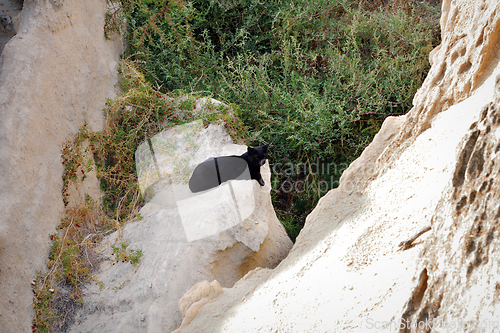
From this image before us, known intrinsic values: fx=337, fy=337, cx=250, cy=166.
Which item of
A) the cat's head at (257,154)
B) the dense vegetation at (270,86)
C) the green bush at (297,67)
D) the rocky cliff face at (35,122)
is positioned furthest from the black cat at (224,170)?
the rocky cliff face at (35,122)

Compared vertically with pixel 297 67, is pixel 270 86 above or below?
below

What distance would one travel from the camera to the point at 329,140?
4.08 m

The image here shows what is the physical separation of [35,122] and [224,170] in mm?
1740

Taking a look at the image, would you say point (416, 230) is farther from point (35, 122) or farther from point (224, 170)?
point (35, 122)

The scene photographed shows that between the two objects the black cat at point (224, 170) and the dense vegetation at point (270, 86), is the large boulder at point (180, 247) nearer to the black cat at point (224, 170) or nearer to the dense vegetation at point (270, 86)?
the black cat at point (224, 170)

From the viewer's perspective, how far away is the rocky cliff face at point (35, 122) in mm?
2480

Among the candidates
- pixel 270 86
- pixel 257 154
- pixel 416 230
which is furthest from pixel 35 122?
pixel 416 230

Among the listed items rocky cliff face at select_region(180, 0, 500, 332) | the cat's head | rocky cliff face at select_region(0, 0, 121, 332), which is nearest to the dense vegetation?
rocky cliff face at select_region(0, 0, 121, 332)

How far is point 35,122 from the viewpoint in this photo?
2904mm

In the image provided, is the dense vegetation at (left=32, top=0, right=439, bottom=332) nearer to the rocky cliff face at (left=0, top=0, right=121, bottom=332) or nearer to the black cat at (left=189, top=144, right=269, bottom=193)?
the rocky cliff face at (left=0, top=0, right=121, bottom=332)

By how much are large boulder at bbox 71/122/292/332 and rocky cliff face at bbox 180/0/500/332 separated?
0.37 m

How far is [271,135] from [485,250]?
339cm

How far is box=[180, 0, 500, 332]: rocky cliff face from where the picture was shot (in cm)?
116

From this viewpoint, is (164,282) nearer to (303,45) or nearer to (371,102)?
(371,102)
